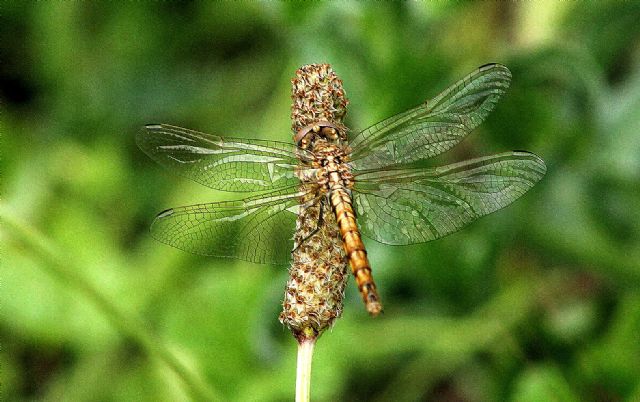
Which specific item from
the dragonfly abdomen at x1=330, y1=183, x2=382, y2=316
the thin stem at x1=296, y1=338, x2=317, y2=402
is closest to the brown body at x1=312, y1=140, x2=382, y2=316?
the dragonfly abdomen at x1=330, y1=183, x2=382, y2=316

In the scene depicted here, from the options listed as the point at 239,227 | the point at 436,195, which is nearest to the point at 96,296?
the point at 239,227

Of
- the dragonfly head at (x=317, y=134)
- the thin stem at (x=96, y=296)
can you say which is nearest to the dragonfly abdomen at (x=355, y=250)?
the dragonfly head at (x=317, y=134)

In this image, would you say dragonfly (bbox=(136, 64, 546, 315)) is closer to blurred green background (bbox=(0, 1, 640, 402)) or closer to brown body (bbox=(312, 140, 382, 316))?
brown body (bbox=(312, 140, 382, 316))

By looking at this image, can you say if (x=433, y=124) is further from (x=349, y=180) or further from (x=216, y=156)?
(x=216, y=156)

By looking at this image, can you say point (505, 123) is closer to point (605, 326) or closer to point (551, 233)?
point (551, 233)

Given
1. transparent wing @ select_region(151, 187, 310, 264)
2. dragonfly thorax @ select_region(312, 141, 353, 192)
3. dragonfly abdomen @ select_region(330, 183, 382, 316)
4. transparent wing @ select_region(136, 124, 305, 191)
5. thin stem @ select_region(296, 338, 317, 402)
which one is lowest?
thin stem @ select_region(296, 338, 317, 402)

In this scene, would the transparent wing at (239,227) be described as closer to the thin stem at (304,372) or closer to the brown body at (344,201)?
the brown body at (344,201)

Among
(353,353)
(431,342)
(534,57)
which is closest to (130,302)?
(353,353)
